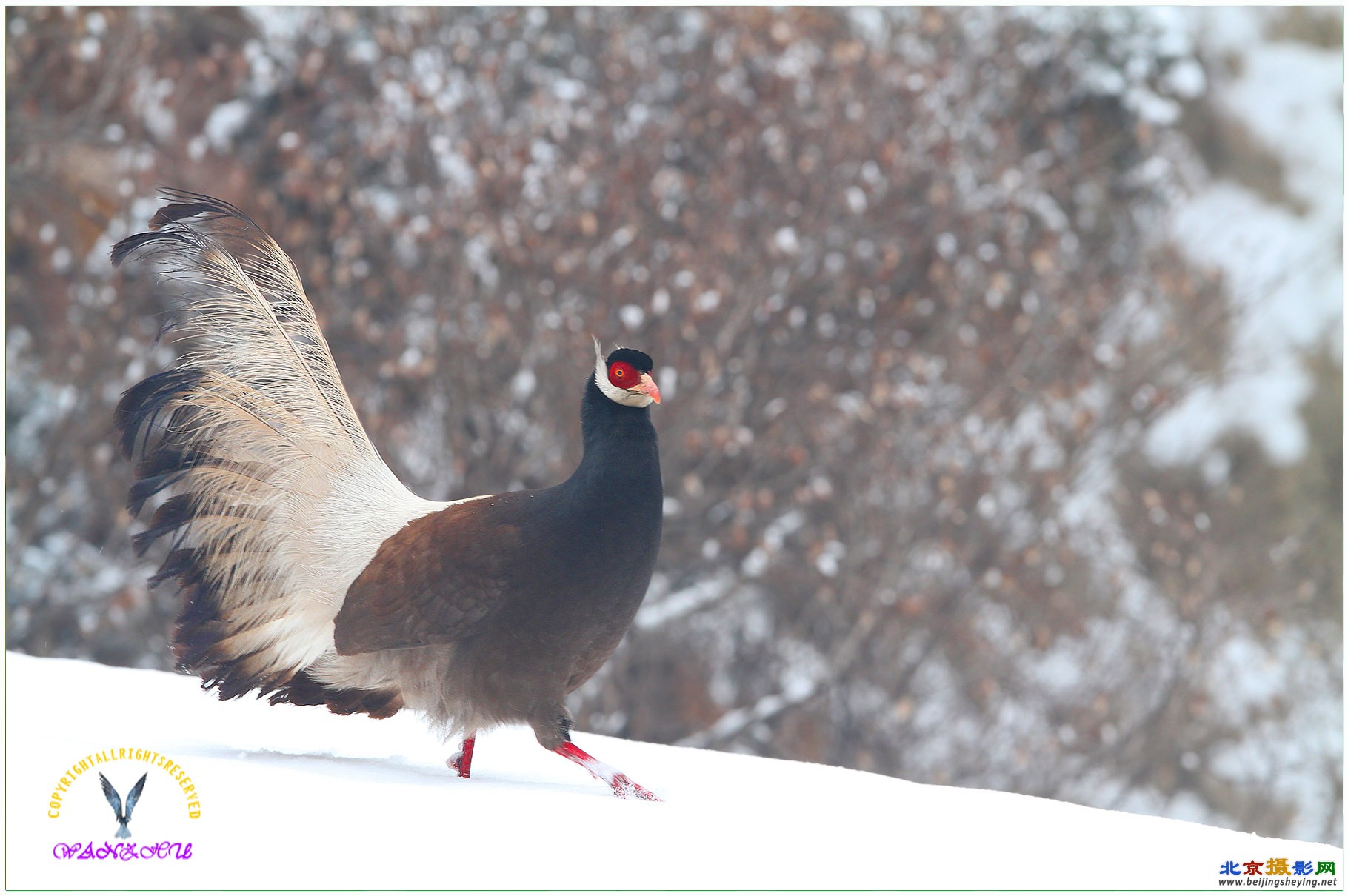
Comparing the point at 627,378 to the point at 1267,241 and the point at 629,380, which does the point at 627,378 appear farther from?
the point at 1267,241

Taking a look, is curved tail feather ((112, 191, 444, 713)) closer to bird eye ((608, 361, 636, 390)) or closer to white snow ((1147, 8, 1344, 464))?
bird eye ((608, 361, 636, 390))

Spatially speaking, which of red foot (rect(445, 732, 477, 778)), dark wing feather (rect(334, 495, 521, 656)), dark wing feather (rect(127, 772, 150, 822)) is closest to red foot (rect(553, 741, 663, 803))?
red foot (rect(445, 732, 477, 778))

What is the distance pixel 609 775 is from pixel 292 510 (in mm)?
1275

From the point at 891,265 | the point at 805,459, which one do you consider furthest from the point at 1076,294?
the point at 805,459

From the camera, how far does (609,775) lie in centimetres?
361

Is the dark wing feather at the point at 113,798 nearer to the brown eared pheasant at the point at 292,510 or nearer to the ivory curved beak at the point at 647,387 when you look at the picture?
the brown eared pheasant at the point at 292,510

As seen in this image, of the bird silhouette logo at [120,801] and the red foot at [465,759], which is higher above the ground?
the red foot at [465,759]

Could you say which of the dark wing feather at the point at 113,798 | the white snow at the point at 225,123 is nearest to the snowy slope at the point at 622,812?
the dark wing feather at the point at 113,798

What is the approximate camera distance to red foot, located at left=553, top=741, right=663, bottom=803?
3598 millimetres

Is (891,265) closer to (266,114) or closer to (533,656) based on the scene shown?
(266,114)

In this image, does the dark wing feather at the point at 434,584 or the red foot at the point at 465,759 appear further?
the red foot at the point at 465,759

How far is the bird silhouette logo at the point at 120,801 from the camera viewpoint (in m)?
3.34

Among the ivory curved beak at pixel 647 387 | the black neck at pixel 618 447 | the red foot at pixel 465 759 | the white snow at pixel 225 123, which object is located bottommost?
the red foot at pixel 465 759

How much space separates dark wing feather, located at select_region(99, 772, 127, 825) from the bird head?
1662 millimetres
